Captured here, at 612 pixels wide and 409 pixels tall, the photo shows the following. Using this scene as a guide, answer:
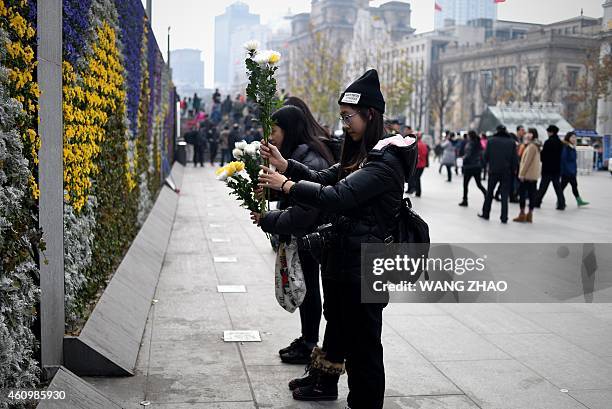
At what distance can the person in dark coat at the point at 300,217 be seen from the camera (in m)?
4.67

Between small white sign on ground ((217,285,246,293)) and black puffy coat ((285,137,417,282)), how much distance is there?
3914 mm

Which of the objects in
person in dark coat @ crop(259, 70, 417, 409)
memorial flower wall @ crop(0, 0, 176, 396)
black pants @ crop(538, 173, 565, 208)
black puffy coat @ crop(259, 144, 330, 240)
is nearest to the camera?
memorial flower wall @ crop(0, 0, 176, 396)

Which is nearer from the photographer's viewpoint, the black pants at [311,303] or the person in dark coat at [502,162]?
the black pants at [311,303]

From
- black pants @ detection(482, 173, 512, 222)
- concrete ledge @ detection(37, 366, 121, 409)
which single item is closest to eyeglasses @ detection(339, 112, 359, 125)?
concrete ledge @ detection(37, 366, 121, 409)

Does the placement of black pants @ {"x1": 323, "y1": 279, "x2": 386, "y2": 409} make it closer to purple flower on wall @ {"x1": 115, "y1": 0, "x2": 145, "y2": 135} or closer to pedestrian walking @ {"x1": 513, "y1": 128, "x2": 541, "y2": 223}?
purple flower on wall @ {"x1": 115, "y1": 0, "x2": 145, "y2": 135}

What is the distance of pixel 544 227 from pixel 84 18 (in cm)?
1044

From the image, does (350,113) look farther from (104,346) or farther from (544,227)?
(544,227)

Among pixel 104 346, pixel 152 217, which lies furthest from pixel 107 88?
pixel 152 217

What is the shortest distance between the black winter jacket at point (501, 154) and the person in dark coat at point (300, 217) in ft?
31.8

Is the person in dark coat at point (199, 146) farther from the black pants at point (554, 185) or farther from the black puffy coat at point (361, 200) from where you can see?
the black puffy coat at point (361, 200)

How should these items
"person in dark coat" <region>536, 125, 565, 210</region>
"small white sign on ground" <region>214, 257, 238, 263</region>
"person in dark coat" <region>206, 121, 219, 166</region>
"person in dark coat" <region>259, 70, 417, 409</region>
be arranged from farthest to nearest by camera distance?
"person in dark coat" <region>206, 121, 219, 166</region> < "person in dark coat" <region>536, 125, 565, 210</region> < "small white sign on ground" <region>214, 257, 238, 263</region> < "person in dark coat" <region>259, 70, 417, 409</region>

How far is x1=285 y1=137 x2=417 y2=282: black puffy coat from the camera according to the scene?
3.85 metres

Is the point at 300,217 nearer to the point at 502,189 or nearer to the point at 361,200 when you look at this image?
the point at 361,200

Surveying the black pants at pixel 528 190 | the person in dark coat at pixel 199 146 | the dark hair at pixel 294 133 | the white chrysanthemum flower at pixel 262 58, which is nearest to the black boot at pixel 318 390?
the dark hair at pixel 294 133
